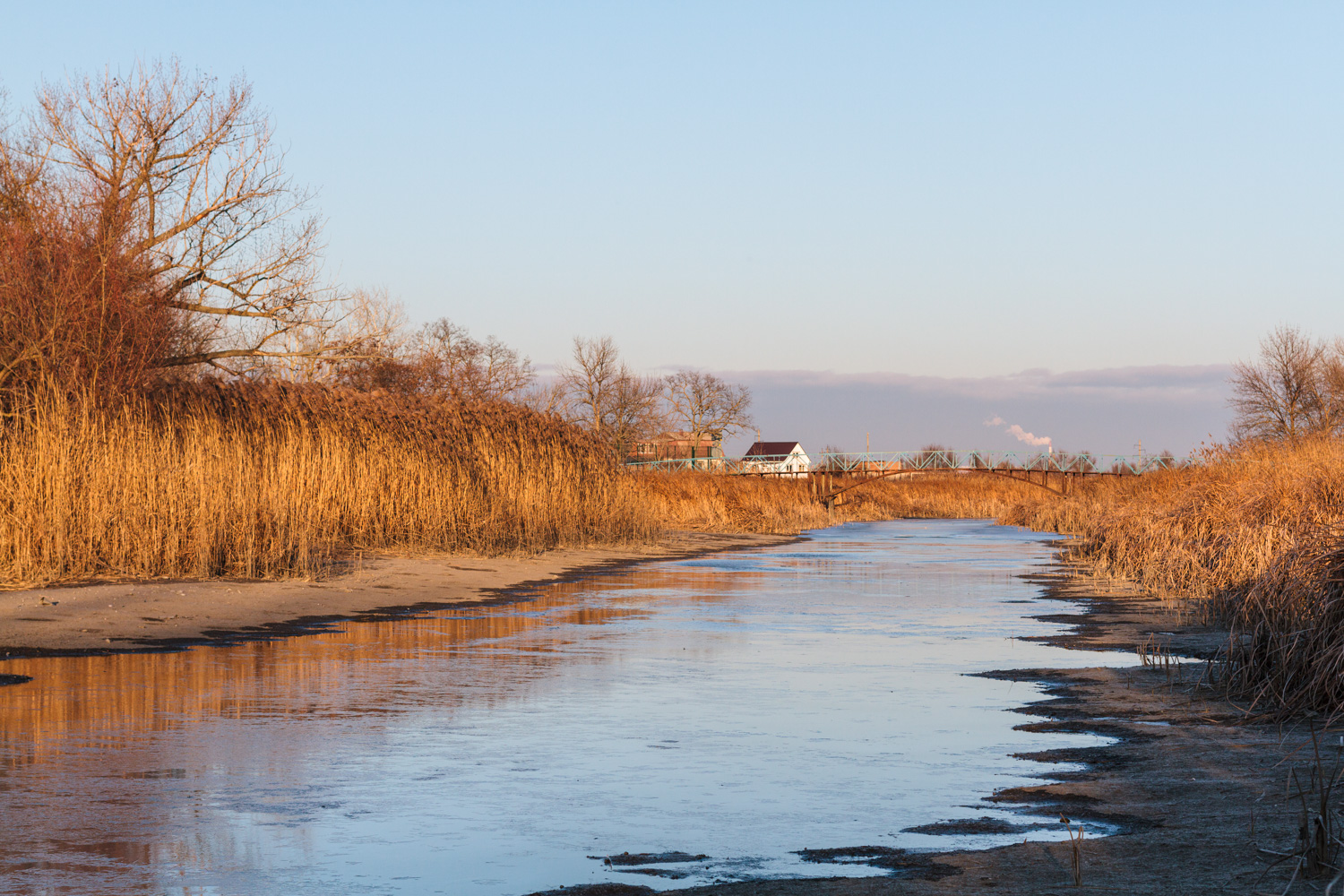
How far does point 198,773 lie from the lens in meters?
6.07

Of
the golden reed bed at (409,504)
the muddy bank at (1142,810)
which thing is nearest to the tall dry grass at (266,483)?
the golden reed bed at (409,504)

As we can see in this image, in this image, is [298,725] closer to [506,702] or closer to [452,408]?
[506,702]

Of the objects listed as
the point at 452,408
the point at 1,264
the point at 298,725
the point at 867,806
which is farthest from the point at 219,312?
the point at 867,806

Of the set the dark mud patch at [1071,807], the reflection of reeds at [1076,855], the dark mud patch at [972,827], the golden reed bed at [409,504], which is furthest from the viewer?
the golden reed bed at [409,504]

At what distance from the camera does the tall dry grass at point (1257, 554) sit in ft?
26.8

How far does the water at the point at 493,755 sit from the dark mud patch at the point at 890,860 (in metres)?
0.10

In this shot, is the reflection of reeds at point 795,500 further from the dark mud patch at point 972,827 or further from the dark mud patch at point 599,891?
the dark mud patch at point 599,891

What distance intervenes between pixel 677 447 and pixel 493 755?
302 ft

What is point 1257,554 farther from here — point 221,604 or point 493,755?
point 221,604

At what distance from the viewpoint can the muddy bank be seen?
4461mm

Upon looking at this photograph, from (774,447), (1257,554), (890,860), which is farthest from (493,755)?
(774,447)

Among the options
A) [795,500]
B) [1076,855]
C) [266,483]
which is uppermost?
[266,483]

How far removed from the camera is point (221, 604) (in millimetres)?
13438

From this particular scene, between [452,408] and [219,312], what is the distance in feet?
37.7
